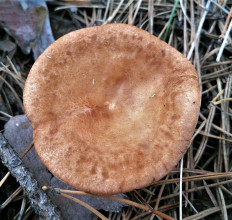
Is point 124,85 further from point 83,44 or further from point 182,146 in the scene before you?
point 182,146

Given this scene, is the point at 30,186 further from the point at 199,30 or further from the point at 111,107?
the point at 199,30

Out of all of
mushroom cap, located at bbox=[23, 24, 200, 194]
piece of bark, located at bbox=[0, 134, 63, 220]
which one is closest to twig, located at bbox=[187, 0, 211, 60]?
mushroom cap, located at bbox=[23, 24, 200, 194]

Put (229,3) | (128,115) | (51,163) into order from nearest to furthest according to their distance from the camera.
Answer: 1. (51,163)
2. (128,115)
3. (229,3)

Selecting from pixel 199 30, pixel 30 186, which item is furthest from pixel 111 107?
pixel 199 30

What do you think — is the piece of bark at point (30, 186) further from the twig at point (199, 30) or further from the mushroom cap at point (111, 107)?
the twig at point (199, 30)

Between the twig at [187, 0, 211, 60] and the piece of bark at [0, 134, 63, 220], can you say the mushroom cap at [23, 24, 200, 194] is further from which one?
the twig at [187, 0, 211, 60]

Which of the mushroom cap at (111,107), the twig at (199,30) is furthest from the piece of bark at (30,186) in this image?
the twig at (199,30)

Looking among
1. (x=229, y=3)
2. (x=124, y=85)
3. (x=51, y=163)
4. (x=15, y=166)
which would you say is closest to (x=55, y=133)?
(x=51, y=163)
